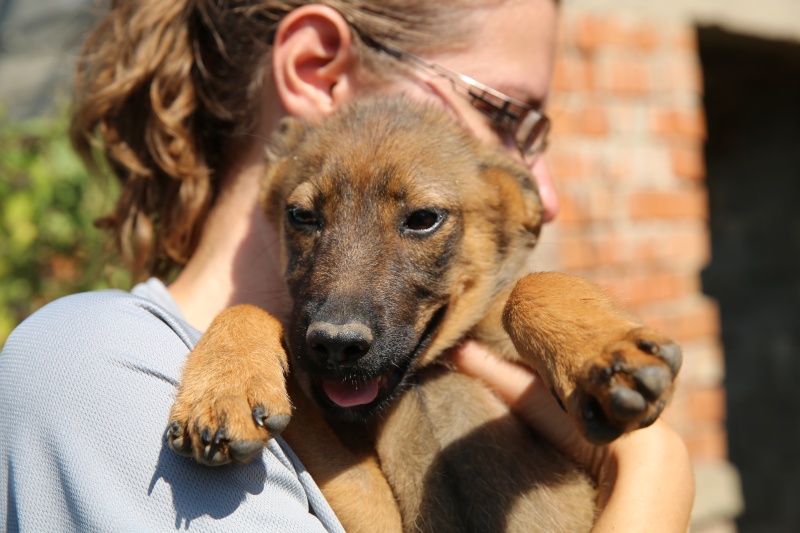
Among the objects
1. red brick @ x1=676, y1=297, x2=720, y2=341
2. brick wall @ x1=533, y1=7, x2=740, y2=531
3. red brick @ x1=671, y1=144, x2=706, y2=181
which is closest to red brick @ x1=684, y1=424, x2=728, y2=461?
brick wall @ x1=533, y1=7, x2=740, y2=531

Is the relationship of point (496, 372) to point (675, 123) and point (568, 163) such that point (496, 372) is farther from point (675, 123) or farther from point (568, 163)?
point (675, 123)

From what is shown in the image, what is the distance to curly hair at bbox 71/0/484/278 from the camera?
2938 mm

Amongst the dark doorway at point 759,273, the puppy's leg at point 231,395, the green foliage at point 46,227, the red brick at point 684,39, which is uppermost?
the puppy's leg at point 231,395

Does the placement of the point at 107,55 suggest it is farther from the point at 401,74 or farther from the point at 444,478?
the point at 444,478

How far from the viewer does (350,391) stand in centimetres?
239

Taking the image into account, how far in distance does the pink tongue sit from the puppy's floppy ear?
2.68ft

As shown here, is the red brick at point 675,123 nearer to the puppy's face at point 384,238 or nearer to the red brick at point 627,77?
the red brick at point 627,77

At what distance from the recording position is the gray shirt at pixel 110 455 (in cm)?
182

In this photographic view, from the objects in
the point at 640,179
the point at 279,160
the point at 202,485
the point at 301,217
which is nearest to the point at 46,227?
the point at 279,160

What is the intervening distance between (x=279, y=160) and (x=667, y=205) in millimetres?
3389

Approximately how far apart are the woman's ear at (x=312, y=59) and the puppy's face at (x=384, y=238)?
0.10 metres

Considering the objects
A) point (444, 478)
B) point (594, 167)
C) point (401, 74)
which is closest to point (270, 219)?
point (401, 74)

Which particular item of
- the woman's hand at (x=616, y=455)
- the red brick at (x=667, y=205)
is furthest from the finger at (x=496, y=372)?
the red brick at (x=667, y=205)

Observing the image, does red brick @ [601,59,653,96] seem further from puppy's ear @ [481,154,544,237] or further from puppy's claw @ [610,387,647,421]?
puppy's claw @ [610,387,647,421]
